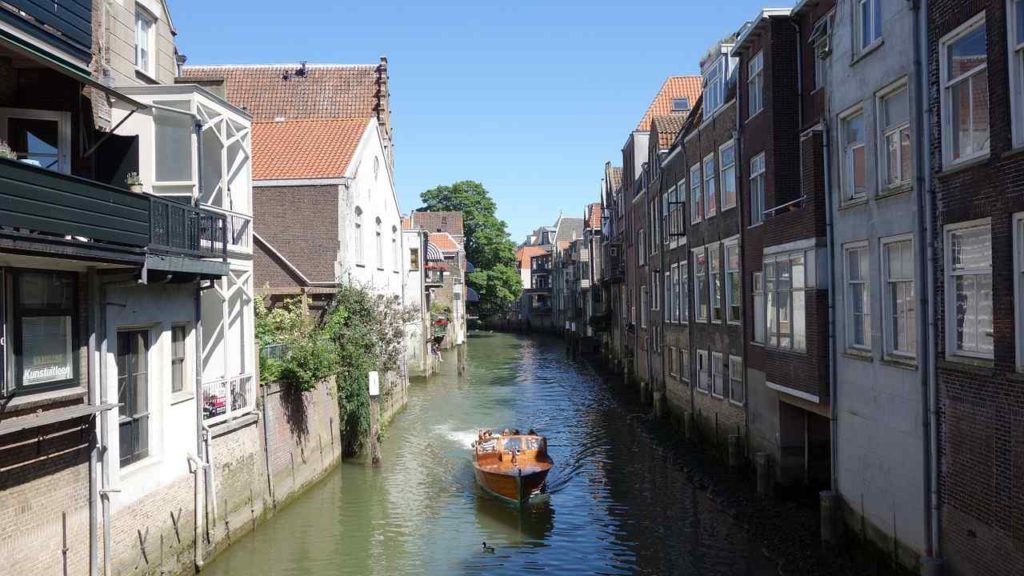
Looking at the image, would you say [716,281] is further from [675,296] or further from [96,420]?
[96,420]

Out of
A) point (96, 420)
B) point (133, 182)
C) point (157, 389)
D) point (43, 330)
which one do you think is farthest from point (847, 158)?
point (43, 330)

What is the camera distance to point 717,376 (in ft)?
82.7

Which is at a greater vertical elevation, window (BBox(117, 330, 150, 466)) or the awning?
the awning

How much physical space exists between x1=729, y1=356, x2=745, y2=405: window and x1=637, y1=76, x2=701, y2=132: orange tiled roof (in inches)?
902

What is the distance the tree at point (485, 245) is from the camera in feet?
297

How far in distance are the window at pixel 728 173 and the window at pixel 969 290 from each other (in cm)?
1164

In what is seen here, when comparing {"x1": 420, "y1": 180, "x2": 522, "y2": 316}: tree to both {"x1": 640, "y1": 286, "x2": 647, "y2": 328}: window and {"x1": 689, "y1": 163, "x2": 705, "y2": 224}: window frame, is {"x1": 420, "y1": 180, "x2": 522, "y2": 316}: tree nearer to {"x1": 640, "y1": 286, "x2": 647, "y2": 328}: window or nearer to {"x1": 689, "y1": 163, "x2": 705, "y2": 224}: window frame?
{"x1": 640, "y1": 286, "x2": 647, "y2": 328}: window

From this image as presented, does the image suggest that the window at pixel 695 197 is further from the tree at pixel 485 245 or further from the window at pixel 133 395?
the tree at pixel 485 245

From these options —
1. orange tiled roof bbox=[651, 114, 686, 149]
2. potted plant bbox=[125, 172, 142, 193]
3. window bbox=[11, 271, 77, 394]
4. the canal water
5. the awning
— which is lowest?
the canal water

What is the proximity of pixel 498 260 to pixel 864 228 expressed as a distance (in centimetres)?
7857

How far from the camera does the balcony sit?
951cm

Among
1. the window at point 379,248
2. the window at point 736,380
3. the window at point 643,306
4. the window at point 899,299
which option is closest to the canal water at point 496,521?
the window at point 736,380

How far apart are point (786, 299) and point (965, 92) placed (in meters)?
7.51

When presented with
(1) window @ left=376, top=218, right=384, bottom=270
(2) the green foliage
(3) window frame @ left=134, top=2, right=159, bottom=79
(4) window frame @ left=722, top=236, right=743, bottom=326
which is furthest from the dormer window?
(3) window frame @ left=134, top=2, right=159, bottom=79
